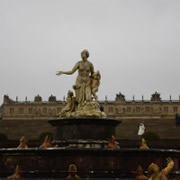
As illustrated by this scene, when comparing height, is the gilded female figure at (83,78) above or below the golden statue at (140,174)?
above

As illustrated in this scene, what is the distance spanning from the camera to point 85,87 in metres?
15.0

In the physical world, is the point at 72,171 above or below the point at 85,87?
below

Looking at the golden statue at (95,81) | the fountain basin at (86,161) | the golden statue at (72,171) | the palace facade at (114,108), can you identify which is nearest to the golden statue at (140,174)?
the fountain basin at (86,161)

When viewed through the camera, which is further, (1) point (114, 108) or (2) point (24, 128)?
(1) point (114, 108)

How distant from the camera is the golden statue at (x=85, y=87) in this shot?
14719 mm

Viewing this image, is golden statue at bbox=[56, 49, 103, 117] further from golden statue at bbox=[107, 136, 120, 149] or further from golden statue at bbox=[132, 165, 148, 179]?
golden statue at bbox=[132, 165, 148, 179]


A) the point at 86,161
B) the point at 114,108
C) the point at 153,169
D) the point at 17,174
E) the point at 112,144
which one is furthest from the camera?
the point at 114,108

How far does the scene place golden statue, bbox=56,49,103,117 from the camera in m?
14.7

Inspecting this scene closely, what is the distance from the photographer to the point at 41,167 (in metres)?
12.4

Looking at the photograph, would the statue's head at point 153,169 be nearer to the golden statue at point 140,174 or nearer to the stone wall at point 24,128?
the golden statue at point 140,174

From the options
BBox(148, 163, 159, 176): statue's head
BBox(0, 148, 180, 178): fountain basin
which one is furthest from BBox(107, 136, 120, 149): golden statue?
BBox(148, 163, 159, 176): statue's head

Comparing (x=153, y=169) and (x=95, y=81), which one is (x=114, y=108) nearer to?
(x=95, y=81)

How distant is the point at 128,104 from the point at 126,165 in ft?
240

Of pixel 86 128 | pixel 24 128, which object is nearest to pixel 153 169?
pixel 86 128
